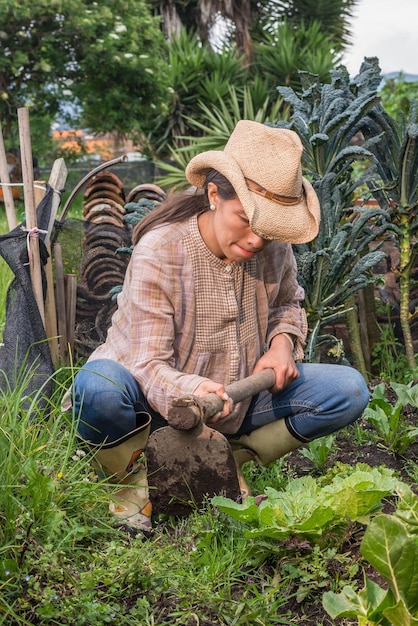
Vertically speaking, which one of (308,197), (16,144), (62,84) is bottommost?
(16,144)

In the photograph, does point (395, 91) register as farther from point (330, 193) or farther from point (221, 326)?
point (221, 326)

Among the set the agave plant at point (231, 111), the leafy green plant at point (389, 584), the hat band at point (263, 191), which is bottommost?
the agave plant at point (231, 111)

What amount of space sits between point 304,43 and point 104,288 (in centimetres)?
1601

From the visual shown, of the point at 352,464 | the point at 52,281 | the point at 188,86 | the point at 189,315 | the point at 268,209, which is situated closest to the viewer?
the point at 268,209

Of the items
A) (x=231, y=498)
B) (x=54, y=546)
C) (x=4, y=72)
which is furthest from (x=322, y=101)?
(x=4, y=72)

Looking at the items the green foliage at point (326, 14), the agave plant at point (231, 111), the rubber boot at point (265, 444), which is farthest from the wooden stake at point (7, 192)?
the green foliage at point (326, 14)

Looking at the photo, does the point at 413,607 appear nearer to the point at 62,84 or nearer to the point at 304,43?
the point at 62,84

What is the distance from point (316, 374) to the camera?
294 cm

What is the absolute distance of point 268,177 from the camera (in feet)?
8.23

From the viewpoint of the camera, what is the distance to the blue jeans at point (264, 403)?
2.64m

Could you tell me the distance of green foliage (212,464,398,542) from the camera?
2.27 meters

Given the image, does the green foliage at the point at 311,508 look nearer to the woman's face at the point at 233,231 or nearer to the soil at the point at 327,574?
the soil at the point at 327,574

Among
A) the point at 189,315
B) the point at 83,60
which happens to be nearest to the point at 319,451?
the point at 189,315

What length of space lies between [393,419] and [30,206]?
1742 millimetres
